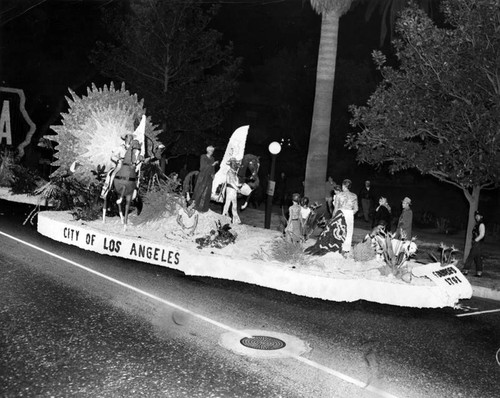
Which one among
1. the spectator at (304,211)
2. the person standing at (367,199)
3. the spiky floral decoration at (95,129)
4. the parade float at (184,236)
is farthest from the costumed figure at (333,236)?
the person standing at (367,199)

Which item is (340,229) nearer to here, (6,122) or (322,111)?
(322,111)

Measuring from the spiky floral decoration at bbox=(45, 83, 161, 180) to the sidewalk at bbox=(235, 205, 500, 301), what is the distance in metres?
5.85

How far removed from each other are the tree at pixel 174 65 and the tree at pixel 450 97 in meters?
13.0

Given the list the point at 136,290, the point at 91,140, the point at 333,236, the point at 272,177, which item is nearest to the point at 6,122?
the point at 91,140

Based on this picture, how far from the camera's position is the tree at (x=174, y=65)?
27.6 metres

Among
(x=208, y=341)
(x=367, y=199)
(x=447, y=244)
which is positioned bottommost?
(x=208, y=341)

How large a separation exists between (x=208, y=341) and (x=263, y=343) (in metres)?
0.84

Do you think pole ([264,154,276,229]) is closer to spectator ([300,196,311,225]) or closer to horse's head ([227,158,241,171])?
horse's head ([227,158,241,171])

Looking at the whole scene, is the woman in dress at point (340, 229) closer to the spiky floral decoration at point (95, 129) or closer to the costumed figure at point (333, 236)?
the costumed figure at point (333, 236)

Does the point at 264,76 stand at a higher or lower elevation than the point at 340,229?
higher

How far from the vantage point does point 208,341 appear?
887 centimetres

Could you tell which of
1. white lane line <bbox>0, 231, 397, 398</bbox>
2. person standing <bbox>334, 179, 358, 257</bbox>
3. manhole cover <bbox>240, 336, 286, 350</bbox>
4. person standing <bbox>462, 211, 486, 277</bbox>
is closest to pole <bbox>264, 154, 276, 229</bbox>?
person standing <bbox>334, 179, 358, 257</bbox>

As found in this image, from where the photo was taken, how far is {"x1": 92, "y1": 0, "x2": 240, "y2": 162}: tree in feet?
90.6

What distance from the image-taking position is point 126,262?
46.6 feet
